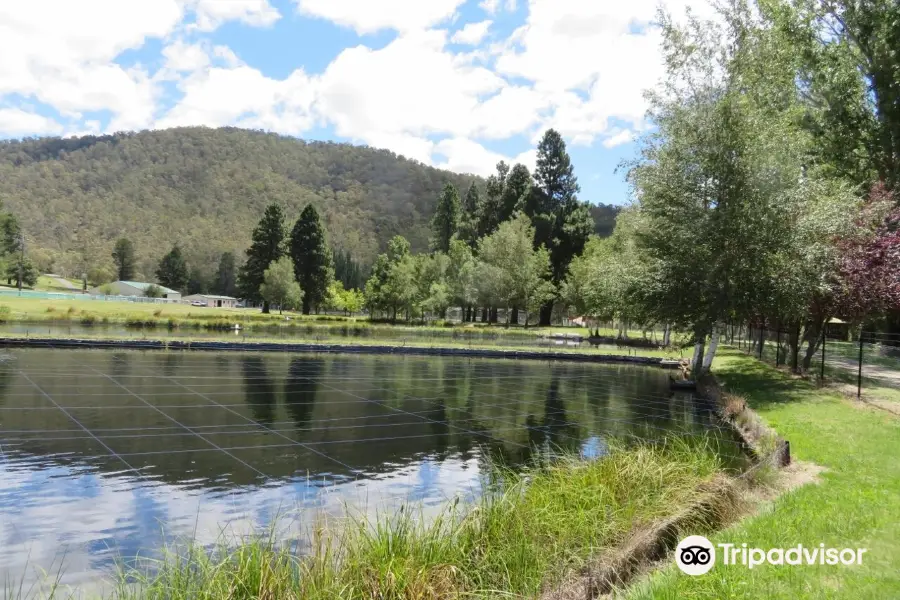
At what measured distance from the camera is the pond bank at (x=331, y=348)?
3108 centimetres

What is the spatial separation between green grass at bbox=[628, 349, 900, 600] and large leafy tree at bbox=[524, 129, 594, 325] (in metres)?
56.0

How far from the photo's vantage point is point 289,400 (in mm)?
19578

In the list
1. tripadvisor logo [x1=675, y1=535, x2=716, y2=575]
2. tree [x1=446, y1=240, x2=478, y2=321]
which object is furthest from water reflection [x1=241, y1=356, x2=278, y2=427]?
tree [x1=446, y1=240, x2=478, y2=321]

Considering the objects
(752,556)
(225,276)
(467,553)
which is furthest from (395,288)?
(225,276)

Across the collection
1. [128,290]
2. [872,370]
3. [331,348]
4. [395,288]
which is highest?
[395,288]

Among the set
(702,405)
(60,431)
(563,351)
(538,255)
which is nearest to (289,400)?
(60,431)

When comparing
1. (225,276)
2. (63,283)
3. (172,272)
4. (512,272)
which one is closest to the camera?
(512,272)

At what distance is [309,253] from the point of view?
8312cm

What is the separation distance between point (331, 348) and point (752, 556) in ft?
104

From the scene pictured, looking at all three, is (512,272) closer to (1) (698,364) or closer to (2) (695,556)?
(1) (698,364)

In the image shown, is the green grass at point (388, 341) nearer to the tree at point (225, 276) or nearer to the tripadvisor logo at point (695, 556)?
the tripadvisor logo at point (695, 556)

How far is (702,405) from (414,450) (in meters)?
12.7

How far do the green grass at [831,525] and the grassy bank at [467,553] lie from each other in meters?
0.98

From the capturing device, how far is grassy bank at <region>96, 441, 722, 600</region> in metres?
5.05
